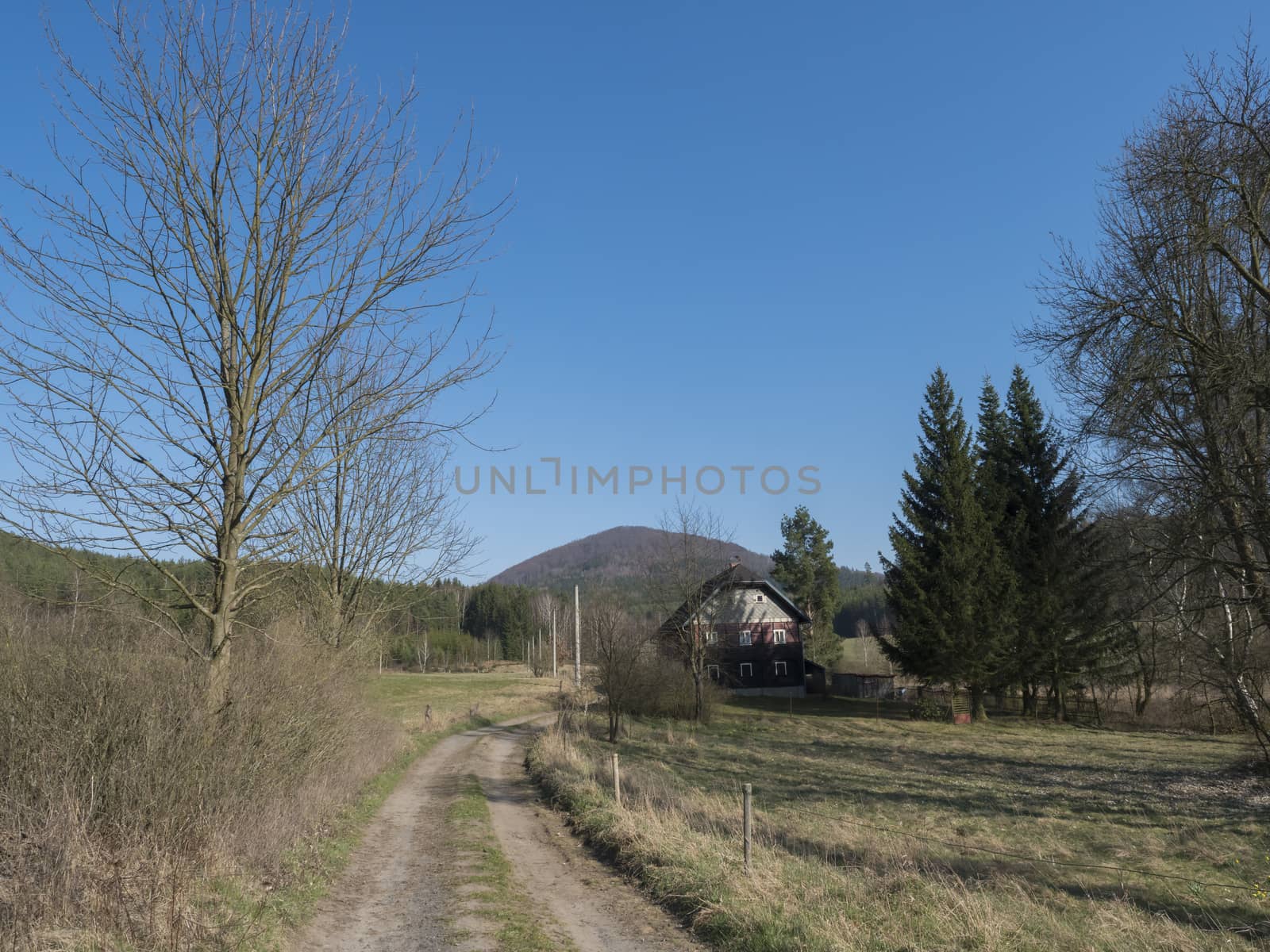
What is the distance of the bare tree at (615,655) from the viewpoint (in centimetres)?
2762

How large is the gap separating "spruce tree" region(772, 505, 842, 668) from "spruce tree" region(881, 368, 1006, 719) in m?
22.8

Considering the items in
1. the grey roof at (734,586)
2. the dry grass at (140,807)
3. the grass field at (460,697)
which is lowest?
the grass field at (460,697)

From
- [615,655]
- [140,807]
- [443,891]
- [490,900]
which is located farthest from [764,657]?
[140,807]

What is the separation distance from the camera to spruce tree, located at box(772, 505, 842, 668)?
63.6m

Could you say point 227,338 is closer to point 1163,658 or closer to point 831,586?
point 1163,658

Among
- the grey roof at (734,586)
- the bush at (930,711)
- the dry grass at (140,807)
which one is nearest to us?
the dry grass at (140,807)

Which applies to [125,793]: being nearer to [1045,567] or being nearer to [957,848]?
[957,848]

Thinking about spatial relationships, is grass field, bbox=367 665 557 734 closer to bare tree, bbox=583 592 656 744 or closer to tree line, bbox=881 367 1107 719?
bare tree, bbox=583 592 656 744

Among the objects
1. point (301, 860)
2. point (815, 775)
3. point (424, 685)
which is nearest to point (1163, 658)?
A: point (815, 775)

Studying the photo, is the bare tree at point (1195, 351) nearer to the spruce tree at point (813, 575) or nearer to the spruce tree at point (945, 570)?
the spruce tree at point (945, 570)

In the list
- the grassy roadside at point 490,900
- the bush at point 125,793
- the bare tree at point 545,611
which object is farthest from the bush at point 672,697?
the bare tree at point 545,611

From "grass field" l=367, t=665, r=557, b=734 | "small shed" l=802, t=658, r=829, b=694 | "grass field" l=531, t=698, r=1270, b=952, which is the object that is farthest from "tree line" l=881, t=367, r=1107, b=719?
"grass field" l=367, t=665, r=557, b=734

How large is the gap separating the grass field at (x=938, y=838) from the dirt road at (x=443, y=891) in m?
0.49

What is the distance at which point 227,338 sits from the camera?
308 inches
